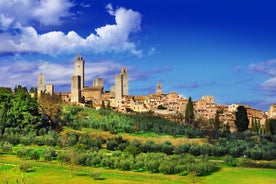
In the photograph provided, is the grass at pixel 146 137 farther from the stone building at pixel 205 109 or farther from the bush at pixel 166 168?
the stone building at pixel 205 109

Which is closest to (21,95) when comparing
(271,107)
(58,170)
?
(58,170)

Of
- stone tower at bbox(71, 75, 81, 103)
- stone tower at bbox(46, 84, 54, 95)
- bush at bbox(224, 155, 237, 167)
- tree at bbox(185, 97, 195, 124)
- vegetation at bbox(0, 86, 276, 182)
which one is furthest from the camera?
stone tower at bbox(46, 84, 54, 95)

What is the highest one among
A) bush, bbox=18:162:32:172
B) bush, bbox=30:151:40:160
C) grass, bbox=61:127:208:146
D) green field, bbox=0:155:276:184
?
grass, bbox=61:127:208:146

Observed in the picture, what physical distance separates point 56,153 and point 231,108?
78.0 meters

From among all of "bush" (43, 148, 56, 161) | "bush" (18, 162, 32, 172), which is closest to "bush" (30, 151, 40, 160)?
"bush" (43, 148, 56, 161)

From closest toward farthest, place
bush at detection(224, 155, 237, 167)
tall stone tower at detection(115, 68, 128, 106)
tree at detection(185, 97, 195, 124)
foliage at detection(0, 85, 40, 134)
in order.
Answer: bush at detection(224, 155, 237, 167)
foliage at detection(0, 85, 40, 134)
tree at detection(185, 97, 195, 124)
tall stone tower at detection(115, 68, 128, 106)

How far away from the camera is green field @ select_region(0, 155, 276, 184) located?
3291cm

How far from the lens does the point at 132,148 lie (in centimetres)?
4350

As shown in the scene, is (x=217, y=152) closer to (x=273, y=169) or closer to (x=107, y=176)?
(x=273, y=169)

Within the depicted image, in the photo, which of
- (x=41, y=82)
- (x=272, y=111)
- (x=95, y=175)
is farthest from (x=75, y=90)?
(x=95, y=175)

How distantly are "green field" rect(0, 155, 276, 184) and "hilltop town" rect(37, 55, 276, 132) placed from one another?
5953 cm

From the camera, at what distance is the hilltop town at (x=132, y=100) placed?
102125mm

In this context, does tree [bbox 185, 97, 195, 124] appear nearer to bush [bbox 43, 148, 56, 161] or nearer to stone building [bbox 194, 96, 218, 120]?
stone building [bbox 194, 96, 218, 120]

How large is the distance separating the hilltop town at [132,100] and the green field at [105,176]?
5953 cm
